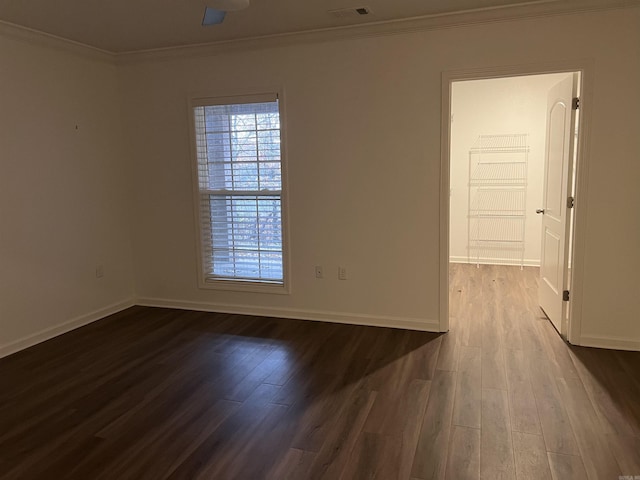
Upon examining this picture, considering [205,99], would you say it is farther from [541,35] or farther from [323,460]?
[323,460]

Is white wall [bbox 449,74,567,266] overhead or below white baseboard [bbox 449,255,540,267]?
overhead

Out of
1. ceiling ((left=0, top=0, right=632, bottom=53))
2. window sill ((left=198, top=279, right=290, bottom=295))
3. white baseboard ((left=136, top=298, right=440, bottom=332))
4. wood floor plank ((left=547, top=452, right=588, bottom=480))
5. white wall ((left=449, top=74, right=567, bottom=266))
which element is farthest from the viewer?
white wall ((left=449, top=74, right=567, bottom=266))

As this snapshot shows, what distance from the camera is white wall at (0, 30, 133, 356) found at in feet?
12.1

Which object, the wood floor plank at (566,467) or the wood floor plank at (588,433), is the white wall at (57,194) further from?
the wood floor plank at (588,433)

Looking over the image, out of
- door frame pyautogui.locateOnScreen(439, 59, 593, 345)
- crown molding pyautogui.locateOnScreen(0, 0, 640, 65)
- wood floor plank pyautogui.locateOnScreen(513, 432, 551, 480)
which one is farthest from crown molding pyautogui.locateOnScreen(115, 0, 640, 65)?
wood floor plank pyautogui.locateOnScreen(513, 432, 551, 480)

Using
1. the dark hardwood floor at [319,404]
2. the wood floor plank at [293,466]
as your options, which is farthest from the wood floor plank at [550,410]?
the wood floor plank at [293,466]

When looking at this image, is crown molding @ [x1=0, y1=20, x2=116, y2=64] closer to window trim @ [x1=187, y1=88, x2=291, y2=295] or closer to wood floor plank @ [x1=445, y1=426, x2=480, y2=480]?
window trim @ [x1=187, y1=88, x2=291, y2=295]

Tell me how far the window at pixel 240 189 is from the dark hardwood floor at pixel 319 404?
0.66 metres

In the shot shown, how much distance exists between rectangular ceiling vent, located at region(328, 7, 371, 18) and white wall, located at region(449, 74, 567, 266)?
3.39 m

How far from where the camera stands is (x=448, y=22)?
3602mm

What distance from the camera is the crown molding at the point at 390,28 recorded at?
3.33 meters

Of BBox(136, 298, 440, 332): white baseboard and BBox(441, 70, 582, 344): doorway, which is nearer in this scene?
BBox(136, 298, 440, 332): white baseboard

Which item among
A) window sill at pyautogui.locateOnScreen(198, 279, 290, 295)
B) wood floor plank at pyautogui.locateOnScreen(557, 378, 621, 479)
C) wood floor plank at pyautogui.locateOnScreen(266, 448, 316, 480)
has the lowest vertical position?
wood floor plank at pyautogui.locateOnScreen(266, 448, 316, 480)

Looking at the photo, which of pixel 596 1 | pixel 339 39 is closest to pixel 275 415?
pixel 339 39
